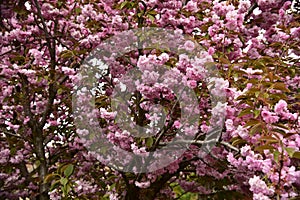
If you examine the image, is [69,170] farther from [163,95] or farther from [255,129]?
[255,129]

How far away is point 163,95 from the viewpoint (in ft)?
10.8

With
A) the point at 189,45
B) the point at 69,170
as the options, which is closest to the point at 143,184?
the point at 69,170

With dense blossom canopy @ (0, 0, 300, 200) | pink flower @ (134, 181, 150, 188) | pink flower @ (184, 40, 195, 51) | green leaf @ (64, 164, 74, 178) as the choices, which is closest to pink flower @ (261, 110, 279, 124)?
dense blossom canopy @ (0, 0, 300, 200)

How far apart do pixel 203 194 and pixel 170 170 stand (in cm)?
121

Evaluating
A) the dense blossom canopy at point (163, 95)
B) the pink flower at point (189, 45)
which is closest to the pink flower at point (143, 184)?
the dense blossom canopy at point (163, 95)

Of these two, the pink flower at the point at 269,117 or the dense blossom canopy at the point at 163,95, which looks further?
the dense blossom canopy at the point at 163,95

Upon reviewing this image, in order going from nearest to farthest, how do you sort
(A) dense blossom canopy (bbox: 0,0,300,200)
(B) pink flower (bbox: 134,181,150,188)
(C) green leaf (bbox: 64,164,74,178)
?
1. (A) dense blossom canopy (bbox: 0,0,300,200)
2. (C) green leaf (bbox: 64,164,74,178)
3. (B) pink flower (bbox: 134,181,150,188)

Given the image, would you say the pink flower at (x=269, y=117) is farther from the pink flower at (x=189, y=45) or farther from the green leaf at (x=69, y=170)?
the green leaf at (x=69, y=170)

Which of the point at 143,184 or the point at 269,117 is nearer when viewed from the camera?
the point at 269,117

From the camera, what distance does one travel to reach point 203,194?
15.3 feet

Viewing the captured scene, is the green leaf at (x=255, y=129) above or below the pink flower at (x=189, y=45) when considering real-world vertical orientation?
below

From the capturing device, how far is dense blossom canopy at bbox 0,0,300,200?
8.59 feet

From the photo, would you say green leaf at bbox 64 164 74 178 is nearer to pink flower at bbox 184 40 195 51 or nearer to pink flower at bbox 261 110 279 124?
pink flower at bbox 184 40 195 51

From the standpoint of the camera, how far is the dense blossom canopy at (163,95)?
8.59 feet
